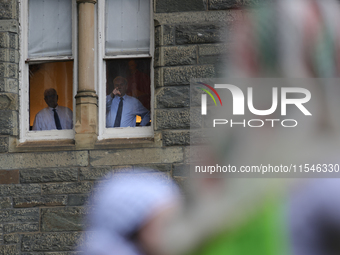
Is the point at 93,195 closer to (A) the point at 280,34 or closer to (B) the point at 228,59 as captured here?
(B) the point at 228,59

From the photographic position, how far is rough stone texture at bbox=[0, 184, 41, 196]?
4395mm

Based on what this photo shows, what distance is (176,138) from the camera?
435 cm

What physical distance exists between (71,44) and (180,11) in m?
1.18

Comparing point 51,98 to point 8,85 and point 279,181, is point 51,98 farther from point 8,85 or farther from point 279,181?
point 279,181

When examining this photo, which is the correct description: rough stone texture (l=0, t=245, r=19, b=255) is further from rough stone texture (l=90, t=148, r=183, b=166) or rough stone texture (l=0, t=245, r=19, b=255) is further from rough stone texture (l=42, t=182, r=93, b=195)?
rough stone texture (l=90, t=148, r=183, b=166)

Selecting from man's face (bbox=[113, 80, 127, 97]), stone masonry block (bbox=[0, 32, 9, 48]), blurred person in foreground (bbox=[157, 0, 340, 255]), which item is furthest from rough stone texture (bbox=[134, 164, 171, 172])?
stone masonry block (bbox=[0, 32, 9, 48])

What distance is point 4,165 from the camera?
4434mm

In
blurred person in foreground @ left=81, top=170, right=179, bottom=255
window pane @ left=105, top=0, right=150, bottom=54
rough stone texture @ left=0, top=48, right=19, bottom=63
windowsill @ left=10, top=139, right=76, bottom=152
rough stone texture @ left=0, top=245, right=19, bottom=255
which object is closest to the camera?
blurred person in foreground @ left=81, top=170, right=179, bottom=255

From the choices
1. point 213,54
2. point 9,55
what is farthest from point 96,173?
point 213,54

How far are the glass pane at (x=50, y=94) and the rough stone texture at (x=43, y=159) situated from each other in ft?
1.17

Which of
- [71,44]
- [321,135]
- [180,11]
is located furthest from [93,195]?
[321,135]

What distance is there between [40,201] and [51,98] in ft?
3.50

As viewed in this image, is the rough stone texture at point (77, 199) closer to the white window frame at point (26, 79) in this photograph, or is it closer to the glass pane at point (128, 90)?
the white window frame at point (26, 79)

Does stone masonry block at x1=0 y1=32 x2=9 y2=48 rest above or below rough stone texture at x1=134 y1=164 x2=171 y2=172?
above
